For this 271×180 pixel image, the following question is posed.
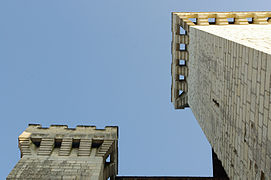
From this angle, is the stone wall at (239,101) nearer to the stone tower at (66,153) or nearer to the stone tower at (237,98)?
the stone tower at (237,98)

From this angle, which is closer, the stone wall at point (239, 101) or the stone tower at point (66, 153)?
the stone wall at point (239, 101)

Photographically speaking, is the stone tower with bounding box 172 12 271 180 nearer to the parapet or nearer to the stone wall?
the stone wall

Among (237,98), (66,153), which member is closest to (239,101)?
(237,98)

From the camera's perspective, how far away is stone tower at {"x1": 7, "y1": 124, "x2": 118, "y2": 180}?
17.8 metres

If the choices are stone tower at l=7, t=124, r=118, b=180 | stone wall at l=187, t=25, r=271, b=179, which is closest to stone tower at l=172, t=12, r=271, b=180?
stone wall at l=187, t=25, r=271, b=179

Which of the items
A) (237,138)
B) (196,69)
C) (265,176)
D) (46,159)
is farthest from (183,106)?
(265,176)

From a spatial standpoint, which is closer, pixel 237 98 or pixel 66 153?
pixel 237 98

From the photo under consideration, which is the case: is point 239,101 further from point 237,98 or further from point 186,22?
point 186,22

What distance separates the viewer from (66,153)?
19.8 m

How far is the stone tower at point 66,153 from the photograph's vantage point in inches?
703

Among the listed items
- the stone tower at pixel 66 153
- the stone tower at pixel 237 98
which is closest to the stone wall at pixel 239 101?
the stone tower at pixel 237 98

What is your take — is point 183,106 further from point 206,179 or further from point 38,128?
point 38,128

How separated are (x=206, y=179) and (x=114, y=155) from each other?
7.59 meters

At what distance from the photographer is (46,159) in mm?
19172
